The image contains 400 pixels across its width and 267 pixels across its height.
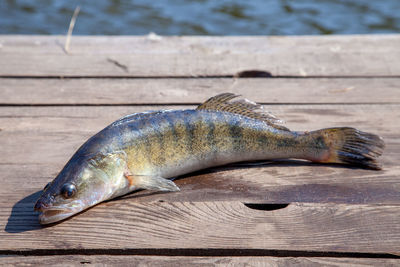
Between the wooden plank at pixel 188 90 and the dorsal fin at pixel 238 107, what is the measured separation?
91 centimetres

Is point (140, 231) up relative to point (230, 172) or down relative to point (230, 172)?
down

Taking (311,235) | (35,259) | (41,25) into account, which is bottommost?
(35,259)

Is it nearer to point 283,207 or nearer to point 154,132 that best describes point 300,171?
point 283,207

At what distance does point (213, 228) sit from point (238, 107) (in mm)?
765

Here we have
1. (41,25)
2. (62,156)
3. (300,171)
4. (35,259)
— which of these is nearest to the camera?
(35,259)

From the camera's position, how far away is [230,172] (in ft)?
9.35

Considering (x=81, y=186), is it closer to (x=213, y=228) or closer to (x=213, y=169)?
(x=213, y=228)

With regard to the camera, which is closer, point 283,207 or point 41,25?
point 283,207

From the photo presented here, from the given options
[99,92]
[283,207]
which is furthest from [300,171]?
[99,92]

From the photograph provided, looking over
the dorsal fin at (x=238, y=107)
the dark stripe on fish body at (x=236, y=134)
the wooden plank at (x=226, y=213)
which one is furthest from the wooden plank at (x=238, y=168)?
the dorsal fin at (x=238, y=107)

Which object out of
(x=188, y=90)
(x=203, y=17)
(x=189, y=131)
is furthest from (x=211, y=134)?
(x=203, y=17)

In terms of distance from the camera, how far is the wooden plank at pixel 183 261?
221cm

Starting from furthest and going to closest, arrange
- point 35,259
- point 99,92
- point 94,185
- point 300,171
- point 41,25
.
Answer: point 41,25 → point 99,92 → point 300,171 → point 94,185 → point 35,259

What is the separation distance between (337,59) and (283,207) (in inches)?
89.6
